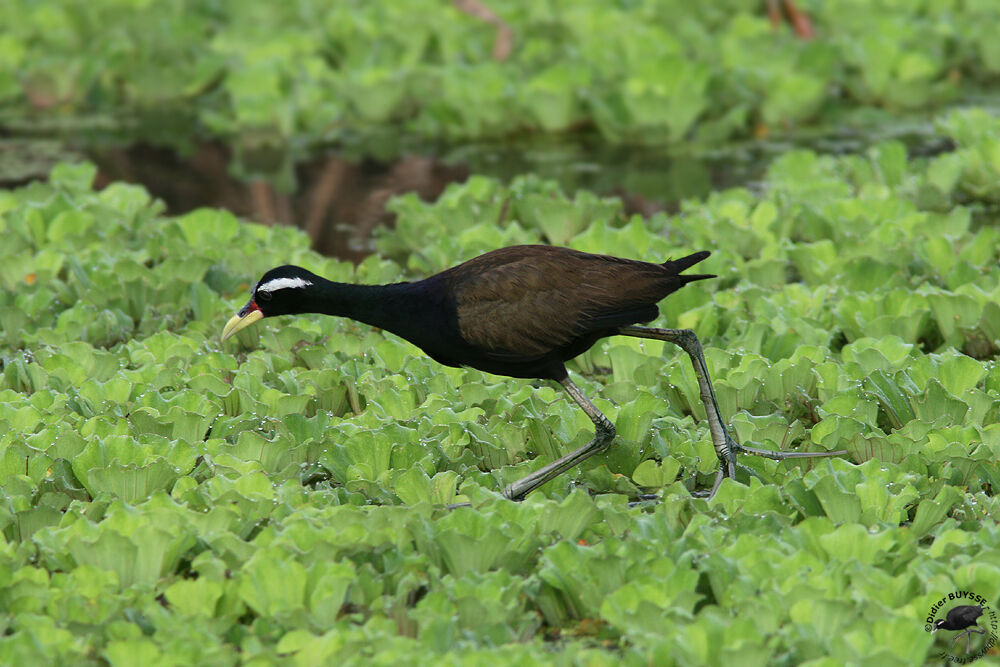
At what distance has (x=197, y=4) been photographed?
1211 cm

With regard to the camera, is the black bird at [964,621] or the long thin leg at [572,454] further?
the long thin leg at [572,454]

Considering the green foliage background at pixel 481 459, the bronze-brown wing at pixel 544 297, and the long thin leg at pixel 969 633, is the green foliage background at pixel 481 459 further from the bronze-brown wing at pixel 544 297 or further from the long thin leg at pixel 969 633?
the bronze-brown wing at pixel 544 297

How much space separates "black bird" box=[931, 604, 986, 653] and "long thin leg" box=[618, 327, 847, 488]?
104 cm

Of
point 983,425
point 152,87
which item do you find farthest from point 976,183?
point 152,87

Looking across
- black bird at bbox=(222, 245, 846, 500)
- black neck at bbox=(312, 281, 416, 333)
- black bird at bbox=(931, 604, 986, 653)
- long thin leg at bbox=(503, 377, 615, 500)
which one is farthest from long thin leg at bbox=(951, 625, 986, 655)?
black neck at bbox=(312, 281, 416, 333)

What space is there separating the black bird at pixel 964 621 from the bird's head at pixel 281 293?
7.20 feet

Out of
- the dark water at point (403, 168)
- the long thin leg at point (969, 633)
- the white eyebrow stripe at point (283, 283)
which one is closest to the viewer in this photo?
the long thin leg at point (969, 633)

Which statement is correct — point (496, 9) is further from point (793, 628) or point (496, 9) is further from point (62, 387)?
point (793, 628)

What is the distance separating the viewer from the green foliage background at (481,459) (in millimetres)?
3666

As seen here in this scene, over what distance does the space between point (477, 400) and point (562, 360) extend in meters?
0.67

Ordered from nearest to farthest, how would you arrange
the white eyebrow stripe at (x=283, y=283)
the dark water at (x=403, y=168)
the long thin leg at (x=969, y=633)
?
the long thin leg at (x=969, y=633)
the white eyebrow stripe at (x=283, y=283)
the dark water at (x=403, y=168)

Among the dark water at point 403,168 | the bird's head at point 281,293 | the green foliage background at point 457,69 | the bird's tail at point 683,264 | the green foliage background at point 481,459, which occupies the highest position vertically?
the bird's tail at point 683,264

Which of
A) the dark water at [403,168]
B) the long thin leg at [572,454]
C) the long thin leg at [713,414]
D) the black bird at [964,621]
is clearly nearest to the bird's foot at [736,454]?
the long thin leg at [713,414]

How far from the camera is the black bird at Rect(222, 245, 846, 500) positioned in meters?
4.48
